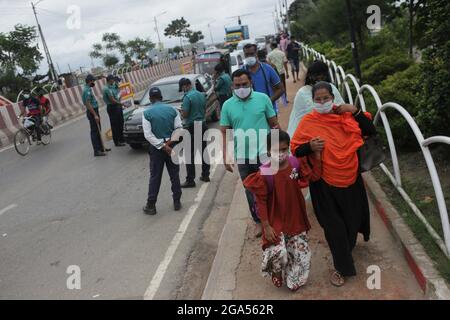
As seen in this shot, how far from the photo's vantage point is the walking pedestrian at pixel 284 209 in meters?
3.72

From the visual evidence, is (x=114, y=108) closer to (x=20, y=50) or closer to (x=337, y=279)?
(x=337, y=279)

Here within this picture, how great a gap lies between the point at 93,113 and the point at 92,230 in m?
4.70

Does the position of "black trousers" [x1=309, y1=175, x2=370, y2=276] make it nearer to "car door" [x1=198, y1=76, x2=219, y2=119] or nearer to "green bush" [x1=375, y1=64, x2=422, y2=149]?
"green bush" [x1=375, y1=64, x2=422, y2=149]

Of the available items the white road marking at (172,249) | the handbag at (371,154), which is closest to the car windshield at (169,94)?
the white road marking at (172,249)

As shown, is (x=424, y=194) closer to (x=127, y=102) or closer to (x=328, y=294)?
(x=328, y=294)

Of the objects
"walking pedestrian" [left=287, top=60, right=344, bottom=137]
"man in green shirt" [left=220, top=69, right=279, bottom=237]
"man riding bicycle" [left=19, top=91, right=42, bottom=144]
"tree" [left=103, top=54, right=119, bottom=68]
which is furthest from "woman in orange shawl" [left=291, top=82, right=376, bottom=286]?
"tree" [left=103, top=54, right=119, bottom=68]

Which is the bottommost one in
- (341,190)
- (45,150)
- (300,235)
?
(45,150)

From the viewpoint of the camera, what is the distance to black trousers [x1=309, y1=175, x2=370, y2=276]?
3.80 meters

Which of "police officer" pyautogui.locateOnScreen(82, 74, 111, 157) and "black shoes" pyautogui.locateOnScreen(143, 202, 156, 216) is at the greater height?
"police officer" pyautogui.locateOnScreen(82, 74, 111, 157)

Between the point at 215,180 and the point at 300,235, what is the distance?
4123 millimetres

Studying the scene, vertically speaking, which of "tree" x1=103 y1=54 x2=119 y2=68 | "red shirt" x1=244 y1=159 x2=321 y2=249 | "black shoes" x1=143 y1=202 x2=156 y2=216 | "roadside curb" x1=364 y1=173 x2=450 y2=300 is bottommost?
"tree" x1=103 y1=54 x2=119 y2=68

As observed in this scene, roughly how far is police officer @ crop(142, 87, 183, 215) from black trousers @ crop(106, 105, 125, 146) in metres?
4.89

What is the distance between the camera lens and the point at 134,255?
533 centimetres
